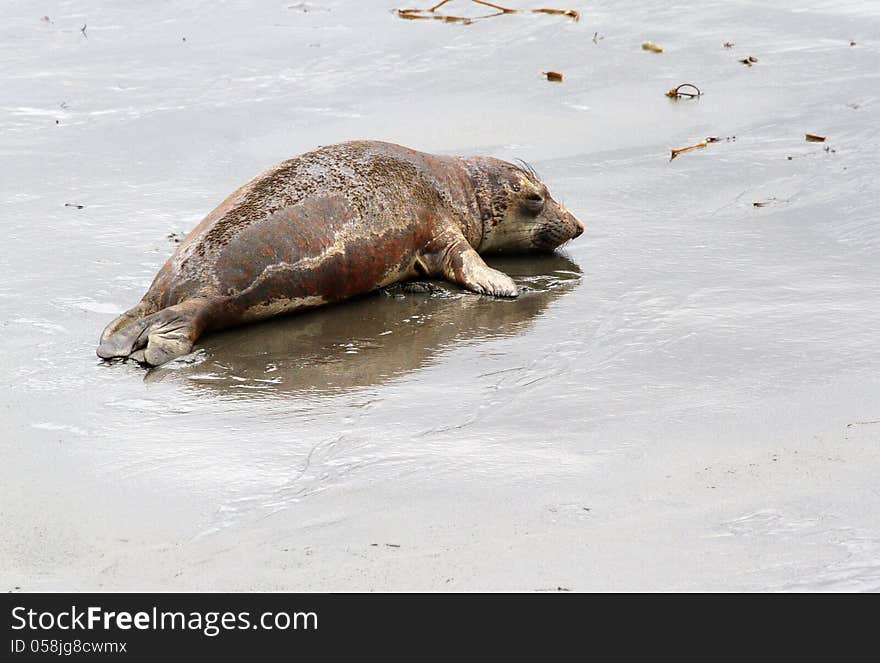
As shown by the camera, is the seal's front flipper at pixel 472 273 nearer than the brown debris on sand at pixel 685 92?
Yes

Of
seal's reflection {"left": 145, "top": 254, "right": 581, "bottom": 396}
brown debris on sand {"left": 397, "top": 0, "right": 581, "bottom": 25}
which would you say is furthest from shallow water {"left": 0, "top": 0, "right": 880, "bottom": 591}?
brown debris on sand {"left": 397, "top": 0, "right": 581, "bottom": 25}

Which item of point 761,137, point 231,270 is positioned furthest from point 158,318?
point 761,137

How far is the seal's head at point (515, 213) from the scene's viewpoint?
322 inches

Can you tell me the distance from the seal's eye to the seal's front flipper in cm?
71

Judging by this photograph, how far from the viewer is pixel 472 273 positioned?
24.3 feet

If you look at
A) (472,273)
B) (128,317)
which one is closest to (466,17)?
(472,273)

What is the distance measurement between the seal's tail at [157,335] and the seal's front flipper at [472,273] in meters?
1.62

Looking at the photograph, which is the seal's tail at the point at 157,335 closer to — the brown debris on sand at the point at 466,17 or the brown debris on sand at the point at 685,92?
the brown debris on sand at the point at 685,92

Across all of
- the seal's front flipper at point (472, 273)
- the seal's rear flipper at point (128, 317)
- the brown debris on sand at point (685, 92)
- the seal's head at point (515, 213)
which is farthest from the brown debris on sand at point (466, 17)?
the seal's rear flipper at point (128, 317)

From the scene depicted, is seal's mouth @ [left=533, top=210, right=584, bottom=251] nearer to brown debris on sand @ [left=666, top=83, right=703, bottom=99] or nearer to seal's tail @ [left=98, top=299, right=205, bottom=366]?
seal's tail @ [left=98, top=299, right=205, bottom=366]

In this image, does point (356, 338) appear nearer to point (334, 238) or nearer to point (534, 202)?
point (334, 238)

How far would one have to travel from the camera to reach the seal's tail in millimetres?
6113

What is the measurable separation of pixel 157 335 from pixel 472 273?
198cm

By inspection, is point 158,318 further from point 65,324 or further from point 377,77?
point 377,77
